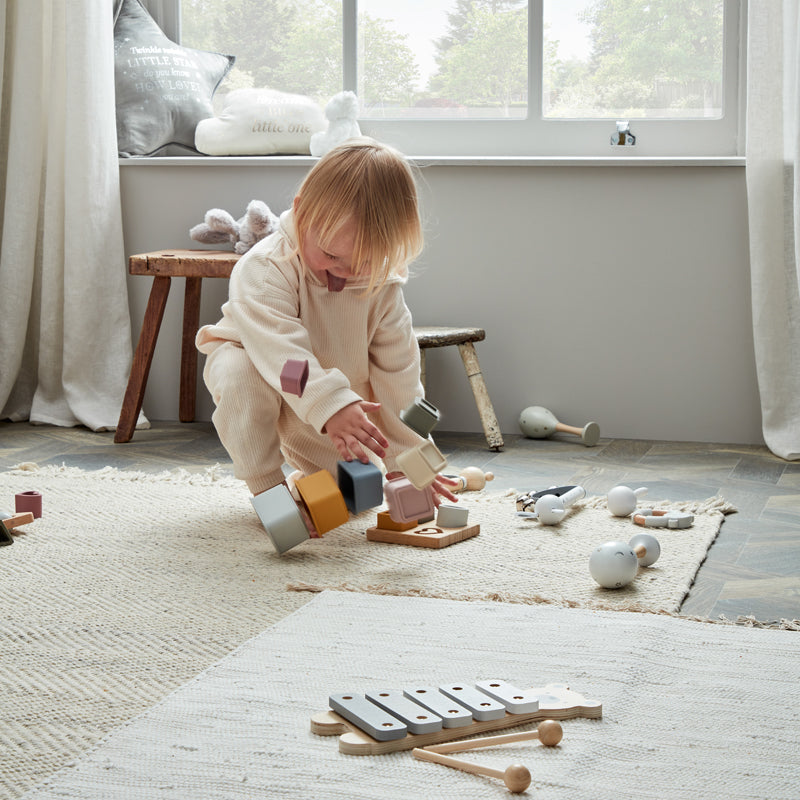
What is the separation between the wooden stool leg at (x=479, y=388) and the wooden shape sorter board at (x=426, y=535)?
2.45 feet

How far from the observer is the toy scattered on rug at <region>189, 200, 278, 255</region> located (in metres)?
2.42

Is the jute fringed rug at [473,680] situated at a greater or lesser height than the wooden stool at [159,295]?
lesser

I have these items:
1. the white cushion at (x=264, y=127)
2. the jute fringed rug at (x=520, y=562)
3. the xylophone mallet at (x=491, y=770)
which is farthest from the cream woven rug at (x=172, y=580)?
the white cushion at (x=264, y=127)

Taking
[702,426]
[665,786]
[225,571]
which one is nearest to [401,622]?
[225,571]

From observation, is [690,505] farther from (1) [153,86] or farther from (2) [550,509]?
(1) [153,86]

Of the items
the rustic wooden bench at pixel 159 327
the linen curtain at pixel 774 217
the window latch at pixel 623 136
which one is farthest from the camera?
the window latch at pixel 623 136

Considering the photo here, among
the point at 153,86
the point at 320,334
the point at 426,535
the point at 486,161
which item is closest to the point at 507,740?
the point at 426,535

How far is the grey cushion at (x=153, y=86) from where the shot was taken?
8.90 ft

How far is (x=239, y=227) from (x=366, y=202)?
3.14 ft

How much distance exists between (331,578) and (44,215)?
64.1 inches

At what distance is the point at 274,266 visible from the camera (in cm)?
167

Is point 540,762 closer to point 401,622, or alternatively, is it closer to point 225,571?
point 401,622

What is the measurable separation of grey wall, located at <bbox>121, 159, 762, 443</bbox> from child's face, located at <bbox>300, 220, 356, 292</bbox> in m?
0.89

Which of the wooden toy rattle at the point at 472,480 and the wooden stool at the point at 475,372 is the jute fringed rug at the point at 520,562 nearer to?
the wooden toy rattle at the point at 472,480
